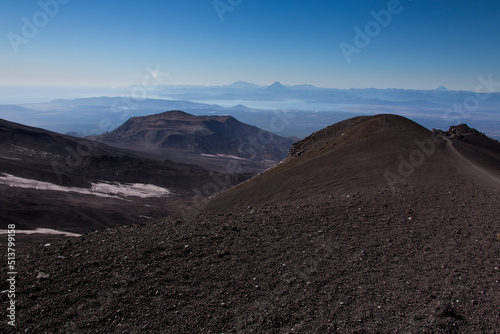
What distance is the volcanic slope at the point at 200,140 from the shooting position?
369ft

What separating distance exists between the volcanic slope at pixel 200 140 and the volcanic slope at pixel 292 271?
282 ft

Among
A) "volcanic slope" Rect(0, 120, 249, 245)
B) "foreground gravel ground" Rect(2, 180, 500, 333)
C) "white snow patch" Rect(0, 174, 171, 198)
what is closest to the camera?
"foreground gravel ground" Rect(2, 180, 500, 333)

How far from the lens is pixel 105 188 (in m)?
45.4

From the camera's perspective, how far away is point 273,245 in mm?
7965

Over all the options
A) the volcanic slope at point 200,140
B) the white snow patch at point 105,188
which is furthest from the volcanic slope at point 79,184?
the volcanic slope at point 200,140

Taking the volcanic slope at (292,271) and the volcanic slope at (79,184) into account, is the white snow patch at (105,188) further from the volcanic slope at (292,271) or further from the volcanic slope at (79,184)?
the volcanic slope at (292,271)

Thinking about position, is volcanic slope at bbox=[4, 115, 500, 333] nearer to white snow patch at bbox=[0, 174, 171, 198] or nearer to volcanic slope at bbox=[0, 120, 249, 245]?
volcanic slope at bbox=[0, 120, 249, 245]

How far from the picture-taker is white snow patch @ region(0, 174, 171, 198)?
37.3m

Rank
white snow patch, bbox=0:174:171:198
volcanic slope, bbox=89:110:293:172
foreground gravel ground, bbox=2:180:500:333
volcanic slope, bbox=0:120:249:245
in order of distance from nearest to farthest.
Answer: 1. foreground gravel ground, bbox=2:180:500:333
2. volcanic slope, bbox=0:120:249:245
3. white snow patch, bbox=0:174:171:198
4. volcanic slope, bbox=89:110:293:172

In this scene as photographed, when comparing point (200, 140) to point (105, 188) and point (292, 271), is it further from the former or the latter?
point (292, 271)

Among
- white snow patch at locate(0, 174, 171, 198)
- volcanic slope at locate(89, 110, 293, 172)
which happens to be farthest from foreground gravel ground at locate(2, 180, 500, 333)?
volcanic slope at locate(89, 110, 293, 172)

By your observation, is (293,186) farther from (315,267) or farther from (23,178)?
(23,178)

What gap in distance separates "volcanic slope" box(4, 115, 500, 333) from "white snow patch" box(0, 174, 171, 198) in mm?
35790

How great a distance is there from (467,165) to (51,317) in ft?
62.1
